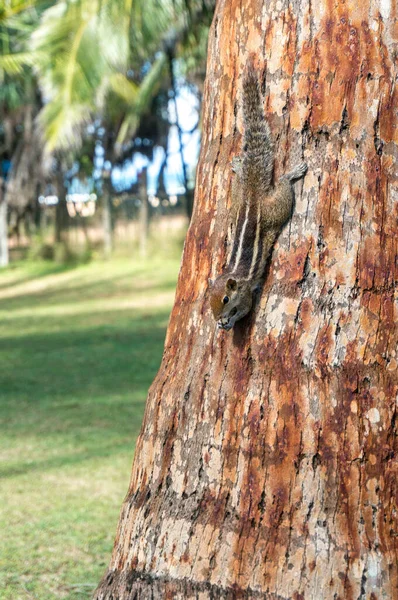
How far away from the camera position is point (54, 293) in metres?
16.8

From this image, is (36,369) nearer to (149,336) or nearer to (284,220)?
(149,336)

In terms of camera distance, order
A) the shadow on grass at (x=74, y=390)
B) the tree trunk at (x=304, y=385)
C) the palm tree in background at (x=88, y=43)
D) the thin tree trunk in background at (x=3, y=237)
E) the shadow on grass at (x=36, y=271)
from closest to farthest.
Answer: the tree trunk at (x=304, y=385), the shadow on grass at (x=74, y=390), the palm tree in background at (x=88, y=43), the shadow on grass at (x=36, y=271), the thin tree trunk in background at (x=3, y=237)

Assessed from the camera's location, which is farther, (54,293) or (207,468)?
(54,293)

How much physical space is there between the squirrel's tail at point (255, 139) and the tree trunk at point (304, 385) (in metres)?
0.04

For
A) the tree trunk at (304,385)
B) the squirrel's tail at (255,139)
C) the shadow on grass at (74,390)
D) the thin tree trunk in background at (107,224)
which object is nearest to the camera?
the tree trunk at (304,385)

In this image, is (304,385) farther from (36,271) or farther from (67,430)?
(36,271)

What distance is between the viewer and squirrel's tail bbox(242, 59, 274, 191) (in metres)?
Result: 2.66

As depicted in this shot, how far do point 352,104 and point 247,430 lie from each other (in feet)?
3.33

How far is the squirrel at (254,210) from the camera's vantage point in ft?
8.57

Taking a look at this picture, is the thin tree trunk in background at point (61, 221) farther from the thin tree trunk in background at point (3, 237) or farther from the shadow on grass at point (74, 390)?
the shadow on grass at point (74, 390)

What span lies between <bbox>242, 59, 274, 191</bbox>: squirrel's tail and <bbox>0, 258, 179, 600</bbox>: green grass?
2118 mm

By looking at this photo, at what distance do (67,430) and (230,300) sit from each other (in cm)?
426

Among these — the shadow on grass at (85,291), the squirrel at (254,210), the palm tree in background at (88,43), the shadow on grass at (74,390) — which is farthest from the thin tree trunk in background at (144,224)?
the squirrel at (254,210)

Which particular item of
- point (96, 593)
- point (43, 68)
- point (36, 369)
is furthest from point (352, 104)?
point (43, 68)
